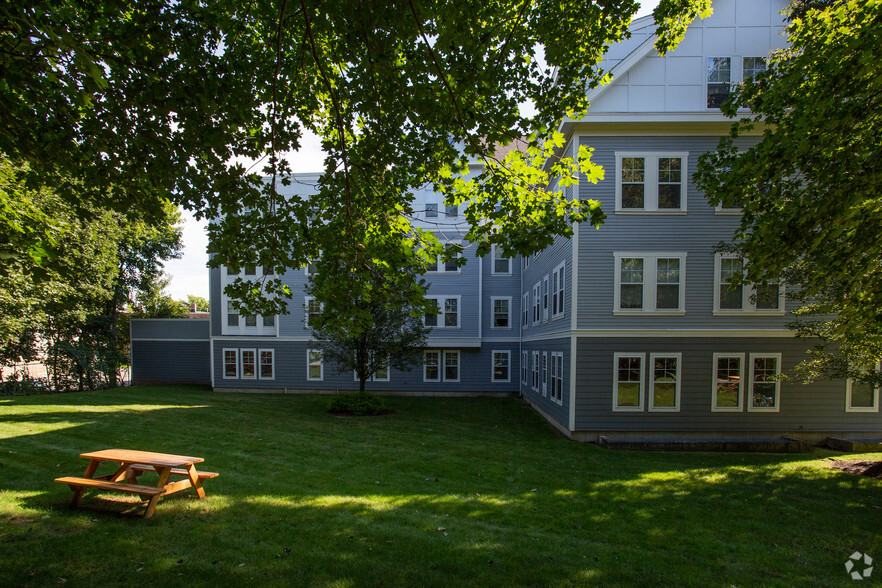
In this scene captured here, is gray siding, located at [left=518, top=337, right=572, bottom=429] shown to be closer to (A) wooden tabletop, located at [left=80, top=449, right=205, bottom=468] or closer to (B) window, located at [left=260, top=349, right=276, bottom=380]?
(A) wooden tabletop, located at [left=80, top=449, right=205, bottom=468]

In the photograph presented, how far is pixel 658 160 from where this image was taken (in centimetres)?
1391

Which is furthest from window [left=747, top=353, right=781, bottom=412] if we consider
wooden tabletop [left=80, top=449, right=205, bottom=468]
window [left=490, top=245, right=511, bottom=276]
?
wooden tabletop [left=80, top=449, right=205, bottom=468]

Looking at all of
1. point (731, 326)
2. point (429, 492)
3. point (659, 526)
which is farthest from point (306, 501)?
point (731, 326)

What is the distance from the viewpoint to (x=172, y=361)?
2778 cm

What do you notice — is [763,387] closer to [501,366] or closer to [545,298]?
[545,298]

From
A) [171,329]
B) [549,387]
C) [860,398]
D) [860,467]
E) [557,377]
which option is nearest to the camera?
[860,467]

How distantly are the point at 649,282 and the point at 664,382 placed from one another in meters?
2.98

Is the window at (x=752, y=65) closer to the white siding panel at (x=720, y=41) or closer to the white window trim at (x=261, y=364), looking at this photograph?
the white siding panel at (x=720, y=41)

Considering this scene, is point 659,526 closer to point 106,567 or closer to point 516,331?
point 106,567

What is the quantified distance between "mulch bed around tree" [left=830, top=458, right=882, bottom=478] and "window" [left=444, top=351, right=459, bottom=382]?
51.8 ft

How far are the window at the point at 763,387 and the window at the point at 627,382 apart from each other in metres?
3.31

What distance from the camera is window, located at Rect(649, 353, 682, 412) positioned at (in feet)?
45.8

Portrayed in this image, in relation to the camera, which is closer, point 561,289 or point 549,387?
point 561,289

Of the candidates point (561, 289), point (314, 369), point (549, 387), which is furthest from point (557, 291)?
point (314, 369)
